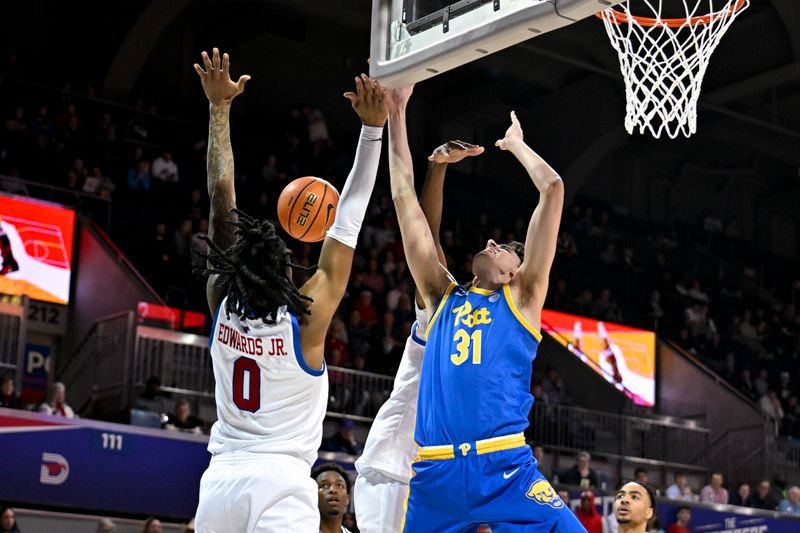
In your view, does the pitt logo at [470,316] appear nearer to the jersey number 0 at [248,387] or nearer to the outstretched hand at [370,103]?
the outstretched hand at [370,103]

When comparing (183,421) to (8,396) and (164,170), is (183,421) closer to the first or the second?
→ (8,396)

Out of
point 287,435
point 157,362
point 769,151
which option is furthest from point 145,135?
point 287,435

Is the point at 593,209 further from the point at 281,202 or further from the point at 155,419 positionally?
the point at 281,202

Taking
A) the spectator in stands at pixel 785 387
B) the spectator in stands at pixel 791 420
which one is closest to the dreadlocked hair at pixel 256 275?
the spectator in stands at pixel 791 420

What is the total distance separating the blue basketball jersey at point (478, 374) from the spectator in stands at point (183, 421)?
7.98 metres

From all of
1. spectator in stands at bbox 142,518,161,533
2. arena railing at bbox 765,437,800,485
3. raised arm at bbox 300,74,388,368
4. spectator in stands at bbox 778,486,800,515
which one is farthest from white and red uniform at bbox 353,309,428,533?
arena railing at bbox 765,437,800,485

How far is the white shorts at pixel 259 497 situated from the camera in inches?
163

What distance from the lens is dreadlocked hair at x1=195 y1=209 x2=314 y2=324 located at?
4.31 m

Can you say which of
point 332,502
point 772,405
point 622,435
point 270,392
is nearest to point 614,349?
point 622,435

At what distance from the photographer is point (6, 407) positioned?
38.5 feet

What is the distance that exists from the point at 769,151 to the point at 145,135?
1265cm

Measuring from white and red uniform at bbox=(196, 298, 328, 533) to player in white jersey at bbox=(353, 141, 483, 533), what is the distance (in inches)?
45.8

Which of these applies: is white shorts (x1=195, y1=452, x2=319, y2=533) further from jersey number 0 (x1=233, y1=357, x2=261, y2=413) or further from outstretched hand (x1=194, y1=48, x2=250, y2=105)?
outstretched hand (x1=194, y1=48, x2=250, y2=105)

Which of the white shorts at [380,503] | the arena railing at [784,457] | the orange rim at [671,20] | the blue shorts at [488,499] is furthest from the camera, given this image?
the arena railing at [784,457]
